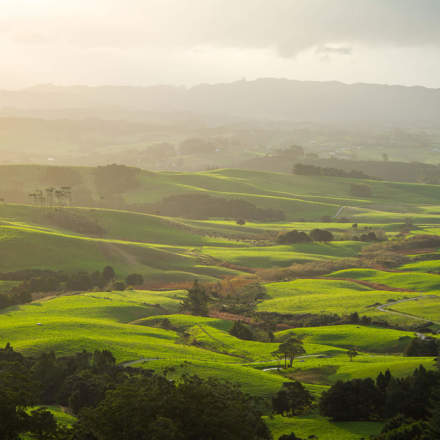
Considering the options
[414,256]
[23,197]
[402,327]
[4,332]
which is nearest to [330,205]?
[414,256]

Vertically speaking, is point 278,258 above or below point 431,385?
below

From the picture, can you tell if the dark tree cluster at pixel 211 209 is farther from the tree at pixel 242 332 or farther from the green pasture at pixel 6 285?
the tree at pixel 242 332

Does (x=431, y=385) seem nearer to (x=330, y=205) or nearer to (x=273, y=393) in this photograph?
(x=273, y=393)

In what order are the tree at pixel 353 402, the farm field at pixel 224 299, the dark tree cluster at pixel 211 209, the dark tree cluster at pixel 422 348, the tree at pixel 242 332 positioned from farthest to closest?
the dark tree cluster at pixel 211 209
the tree at pixel 242 332
the dark tree cluster at pixel 422 348
the farm field at pixel 224 299
the tree at pixel 353 402

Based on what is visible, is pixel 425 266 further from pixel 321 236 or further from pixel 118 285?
pixel 118 285

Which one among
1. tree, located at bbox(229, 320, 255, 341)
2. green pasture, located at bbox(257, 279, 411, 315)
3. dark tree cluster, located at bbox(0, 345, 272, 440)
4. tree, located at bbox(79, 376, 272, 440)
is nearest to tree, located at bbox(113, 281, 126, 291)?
green pasture, located at bbox(257, 279, 411, 315)

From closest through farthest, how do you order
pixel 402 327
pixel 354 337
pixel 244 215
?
pixel 354 337
pixel 402 327
pixel 244 215

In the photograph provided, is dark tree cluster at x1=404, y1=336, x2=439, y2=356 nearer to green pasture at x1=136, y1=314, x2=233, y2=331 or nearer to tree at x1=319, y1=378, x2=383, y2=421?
tree at x1=319, y1=378, x2=383, y2=421

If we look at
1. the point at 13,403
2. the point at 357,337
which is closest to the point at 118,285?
the point at 357,337

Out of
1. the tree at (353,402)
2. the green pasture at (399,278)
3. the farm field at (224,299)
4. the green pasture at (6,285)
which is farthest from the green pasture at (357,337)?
the green pasture at (6,285)
